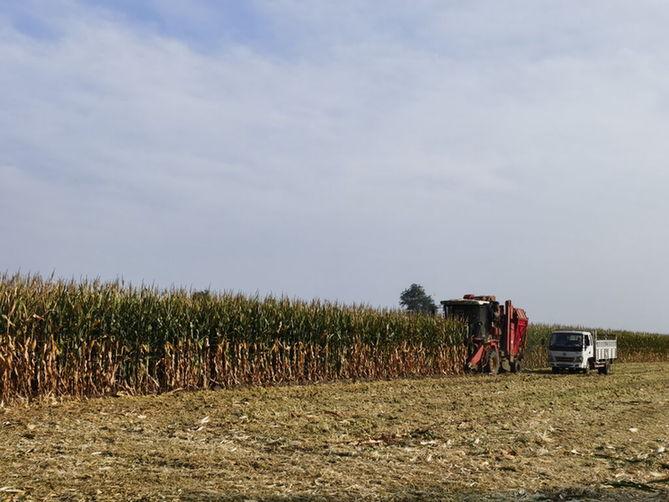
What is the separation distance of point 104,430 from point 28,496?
4.87 m

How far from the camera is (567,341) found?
3391cm

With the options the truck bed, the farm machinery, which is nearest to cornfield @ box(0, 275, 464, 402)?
the farm machinery

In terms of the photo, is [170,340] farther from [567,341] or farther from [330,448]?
[567,341]

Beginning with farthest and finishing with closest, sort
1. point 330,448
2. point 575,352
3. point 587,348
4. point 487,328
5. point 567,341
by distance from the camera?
point 567,341
point 587,348
point 575,352
point 487,328
point 330,448

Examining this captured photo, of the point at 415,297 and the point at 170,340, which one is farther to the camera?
the point at 415,297

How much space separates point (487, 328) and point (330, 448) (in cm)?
2169

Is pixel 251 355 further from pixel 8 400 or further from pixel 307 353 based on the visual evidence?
pixel 8 400

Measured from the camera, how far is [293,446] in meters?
12.2

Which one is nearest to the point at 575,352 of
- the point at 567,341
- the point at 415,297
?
the point at 567,341

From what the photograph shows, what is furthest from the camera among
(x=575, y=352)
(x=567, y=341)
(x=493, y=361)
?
(x=567, y=341)

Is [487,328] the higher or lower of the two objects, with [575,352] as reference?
higher

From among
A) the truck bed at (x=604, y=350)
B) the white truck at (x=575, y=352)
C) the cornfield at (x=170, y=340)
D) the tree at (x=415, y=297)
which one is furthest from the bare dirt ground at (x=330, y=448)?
the tree at (x=415, y=297)

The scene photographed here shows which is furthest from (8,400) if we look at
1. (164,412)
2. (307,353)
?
(307,353)

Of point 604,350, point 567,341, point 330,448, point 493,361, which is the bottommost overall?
point 330,448
